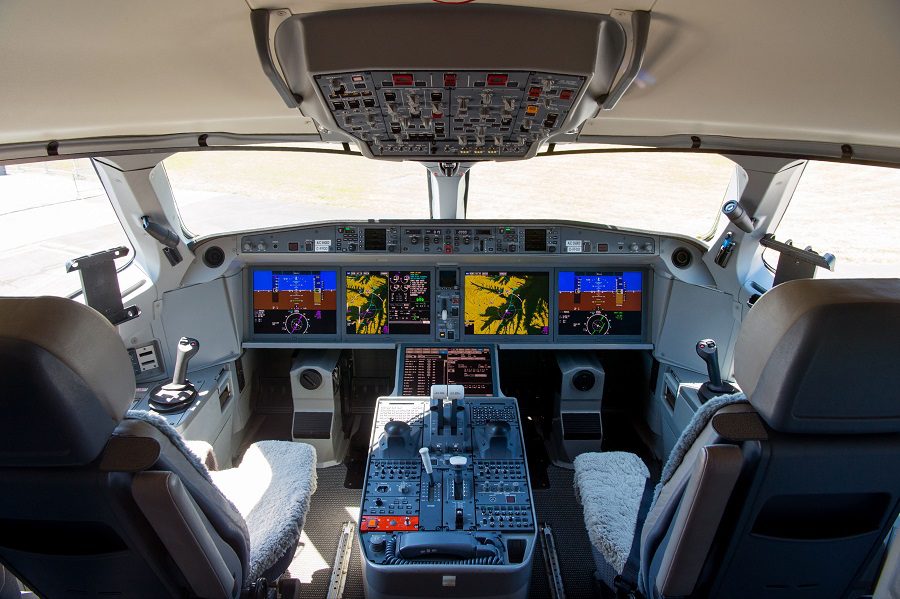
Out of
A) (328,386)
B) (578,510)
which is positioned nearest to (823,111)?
(578,510)

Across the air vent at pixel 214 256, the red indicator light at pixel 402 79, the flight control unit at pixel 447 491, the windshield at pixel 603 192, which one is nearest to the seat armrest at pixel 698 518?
the flight control unit at pixel 447 491

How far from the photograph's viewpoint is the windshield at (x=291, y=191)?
11.9 feet

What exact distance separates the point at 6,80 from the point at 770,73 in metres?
1.71

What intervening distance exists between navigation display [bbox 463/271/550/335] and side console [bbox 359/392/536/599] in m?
0.55

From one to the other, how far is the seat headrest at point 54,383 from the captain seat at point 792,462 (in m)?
1.30

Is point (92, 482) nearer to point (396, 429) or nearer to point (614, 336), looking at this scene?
point (396, 429)

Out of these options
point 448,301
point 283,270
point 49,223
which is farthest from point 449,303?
point 49,223

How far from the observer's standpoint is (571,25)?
108 centimetres

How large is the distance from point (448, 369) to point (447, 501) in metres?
1.04

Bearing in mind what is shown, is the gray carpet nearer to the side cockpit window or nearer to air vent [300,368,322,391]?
air vent [300,368,322,391]

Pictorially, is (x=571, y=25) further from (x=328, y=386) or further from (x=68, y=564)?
(x=328, y=386)

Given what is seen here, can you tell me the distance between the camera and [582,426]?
3.32 meters

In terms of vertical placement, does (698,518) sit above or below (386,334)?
above

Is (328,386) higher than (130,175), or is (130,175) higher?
(130,175)
